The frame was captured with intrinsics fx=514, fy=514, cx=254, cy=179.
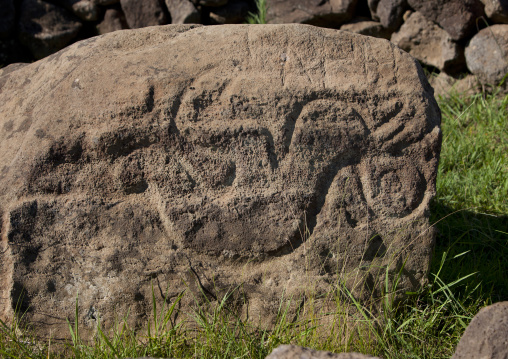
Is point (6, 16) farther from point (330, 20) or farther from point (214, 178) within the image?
point (214, 178)

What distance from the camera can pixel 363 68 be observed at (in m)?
1.92

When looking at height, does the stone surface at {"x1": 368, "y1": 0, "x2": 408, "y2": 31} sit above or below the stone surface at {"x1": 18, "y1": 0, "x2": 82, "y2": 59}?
below

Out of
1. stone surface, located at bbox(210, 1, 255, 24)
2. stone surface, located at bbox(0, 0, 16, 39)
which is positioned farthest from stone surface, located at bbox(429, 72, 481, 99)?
stone surface, located at bbox(0, 0, 16, 39)

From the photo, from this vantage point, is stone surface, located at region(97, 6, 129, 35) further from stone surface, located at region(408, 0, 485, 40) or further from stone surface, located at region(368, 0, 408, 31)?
stone surface, located at region(408, 0, 485, 40)

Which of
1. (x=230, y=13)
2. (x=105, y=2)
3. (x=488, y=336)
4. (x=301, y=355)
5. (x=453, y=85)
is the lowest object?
(x=453, y=85)

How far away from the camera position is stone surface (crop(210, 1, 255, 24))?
4098 millimetres

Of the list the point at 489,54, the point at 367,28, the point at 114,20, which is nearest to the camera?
the point at 489,54

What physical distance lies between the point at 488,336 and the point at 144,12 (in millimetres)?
3562

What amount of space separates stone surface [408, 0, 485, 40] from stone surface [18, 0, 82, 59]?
2.73m

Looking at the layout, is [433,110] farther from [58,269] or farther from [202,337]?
[58,269]

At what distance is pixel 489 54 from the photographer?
11.4ft

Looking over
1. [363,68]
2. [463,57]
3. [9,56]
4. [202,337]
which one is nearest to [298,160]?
[363,68]

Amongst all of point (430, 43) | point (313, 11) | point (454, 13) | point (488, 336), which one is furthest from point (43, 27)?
point (488, 336)

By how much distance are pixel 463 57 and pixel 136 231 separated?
2868 mm
